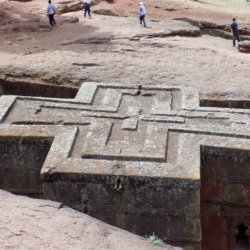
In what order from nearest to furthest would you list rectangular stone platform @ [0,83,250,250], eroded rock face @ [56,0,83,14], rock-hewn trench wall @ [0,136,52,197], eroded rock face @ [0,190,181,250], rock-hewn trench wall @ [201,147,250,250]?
eroded rock face @ [0,190,181,250] < rectangular stone platform @ [0,83,250,250] < rock-hewn trench wall @ [201,147,250,250] < rock-hewn trench wall @ [0,136,52,197] < eroded rock face @ [56,0,83,14]

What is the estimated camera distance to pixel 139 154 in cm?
663

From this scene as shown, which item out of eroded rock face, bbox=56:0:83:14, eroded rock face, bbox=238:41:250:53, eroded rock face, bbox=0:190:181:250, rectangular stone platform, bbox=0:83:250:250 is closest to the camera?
eroded rock face, bbox=0:190:181:250

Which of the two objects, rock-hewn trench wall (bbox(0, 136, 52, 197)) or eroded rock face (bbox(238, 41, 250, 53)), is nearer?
rock-hewn trench wall (bbox(0, 136, 52, 197))

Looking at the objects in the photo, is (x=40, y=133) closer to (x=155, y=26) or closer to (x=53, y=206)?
(x=53, y=206)

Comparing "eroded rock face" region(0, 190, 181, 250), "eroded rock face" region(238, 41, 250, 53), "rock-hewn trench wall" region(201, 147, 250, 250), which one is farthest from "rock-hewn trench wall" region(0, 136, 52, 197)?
"eroded rock face" region(238, 41, 250, 53)

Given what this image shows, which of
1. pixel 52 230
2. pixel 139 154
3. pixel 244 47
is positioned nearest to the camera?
pixel 52 230

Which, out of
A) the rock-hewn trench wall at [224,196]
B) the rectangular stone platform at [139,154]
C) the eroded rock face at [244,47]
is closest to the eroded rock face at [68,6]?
the eroded rock face at [244,47]

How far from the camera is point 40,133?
718 cm

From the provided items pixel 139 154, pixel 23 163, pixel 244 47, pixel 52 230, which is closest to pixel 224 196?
pixel 139 154

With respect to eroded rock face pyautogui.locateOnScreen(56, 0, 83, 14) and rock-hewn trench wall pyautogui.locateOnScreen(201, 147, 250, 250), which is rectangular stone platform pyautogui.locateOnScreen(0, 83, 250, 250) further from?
eroded rock face pyautogui.locateOnScreen(56, 0, 83, 14)

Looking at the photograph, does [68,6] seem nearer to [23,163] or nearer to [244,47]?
[244,47]

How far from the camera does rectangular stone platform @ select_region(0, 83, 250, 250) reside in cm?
618

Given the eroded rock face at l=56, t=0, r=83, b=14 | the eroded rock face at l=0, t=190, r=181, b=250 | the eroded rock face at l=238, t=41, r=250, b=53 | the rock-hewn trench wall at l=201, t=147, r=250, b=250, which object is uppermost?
the eroded rock face at l=0, t=190, r=181, b=250

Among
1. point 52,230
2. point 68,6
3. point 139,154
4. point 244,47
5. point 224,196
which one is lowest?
point 68,6
